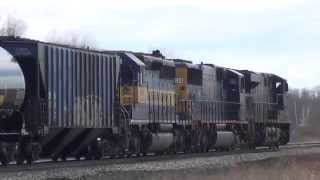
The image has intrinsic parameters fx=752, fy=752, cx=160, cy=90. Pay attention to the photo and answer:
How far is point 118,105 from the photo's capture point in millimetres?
26625

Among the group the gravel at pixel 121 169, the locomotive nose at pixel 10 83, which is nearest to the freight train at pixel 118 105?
the locomotive nose at pixel 10 83

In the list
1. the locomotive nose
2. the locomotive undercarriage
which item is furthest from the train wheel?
the locomotive nose

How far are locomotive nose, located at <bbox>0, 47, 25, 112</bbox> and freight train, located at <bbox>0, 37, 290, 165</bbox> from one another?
0.03 m

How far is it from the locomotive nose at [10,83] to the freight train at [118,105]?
0.03 metres

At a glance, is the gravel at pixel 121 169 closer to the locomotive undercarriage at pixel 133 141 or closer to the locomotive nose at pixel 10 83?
the locomotive undercarriage at pixel 133 141

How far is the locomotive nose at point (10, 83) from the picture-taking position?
20.2 m

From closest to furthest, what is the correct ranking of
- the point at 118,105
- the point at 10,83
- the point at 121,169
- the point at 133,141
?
1. the point at 10,83
2. the point at 121,169
3. the point at 118,105
4. the point at 133,141

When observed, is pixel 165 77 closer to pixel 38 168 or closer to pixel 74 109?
pixel 74 109

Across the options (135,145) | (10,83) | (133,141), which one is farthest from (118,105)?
(10,83)

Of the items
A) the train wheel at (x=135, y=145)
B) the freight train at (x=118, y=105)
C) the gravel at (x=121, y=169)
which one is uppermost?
the freight train at (x=118, y=105)

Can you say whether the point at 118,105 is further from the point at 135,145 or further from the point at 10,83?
the point at 10,83

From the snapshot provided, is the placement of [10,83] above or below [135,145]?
above

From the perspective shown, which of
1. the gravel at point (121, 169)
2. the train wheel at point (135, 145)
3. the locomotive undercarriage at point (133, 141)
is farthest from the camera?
the train wheel at point (135, 145)

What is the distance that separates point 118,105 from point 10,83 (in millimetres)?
6774
